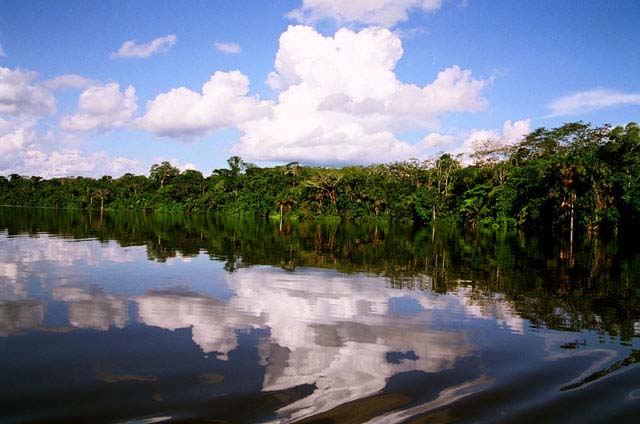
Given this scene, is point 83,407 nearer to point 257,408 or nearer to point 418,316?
point 257,408

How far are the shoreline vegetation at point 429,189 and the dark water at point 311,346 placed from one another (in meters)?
31.0

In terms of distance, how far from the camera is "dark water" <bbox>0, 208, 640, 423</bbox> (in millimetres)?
4328

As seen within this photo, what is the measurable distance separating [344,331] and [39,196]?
112 m

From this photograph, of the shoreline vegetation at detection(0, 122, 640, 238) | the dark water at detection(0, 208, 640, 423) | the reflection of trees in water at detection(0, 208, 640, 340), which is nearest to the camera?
the dark water at detection(0, 208, 640, 423)

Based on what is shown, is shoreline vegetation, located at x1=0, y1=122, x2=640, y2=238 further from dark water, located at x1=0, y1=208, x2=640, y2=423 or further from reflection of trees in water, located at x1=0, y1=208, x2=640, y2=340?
dark water, located at x1=0, y1=208, x2=640, y2=423

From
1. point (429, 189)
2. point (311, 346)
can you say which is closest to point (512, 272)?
point (311, 346)

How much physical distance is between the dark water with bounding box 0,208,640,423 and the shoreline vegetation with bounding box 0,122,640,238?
31.0 metres

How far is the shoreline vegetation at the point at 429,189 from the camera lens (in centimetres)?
3847

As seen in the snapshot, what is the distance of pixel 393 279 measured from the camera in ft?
40.4

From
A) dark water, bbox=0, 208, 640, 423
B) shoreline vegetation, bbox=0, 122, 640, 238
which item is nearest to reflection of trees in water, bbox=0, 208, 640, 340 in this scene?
dark water, bbox=0, 208, 640, 423

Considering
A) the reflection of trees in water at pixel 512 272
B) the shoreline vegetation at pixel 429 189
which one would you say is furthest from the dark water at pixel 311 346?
the shoreline vegetation at pixel 429 189

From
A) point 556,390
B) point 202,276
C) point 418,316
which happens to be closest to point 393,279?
point 418,316

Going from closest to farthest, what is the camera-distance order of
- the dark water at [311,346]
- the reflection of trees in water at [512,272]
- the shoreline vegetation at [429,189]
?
1. the dark water at [311,346]
2. the reflection of trees in water at [512,272]
3. the shoreline vegetation at [429,189]

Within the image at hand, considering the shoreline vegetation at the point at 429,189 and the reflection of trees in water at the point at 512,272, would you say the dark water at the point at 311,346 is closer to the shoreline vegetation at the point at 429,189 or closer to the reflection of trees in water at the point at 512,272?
the reflection of trees in water at the point at 512,272
